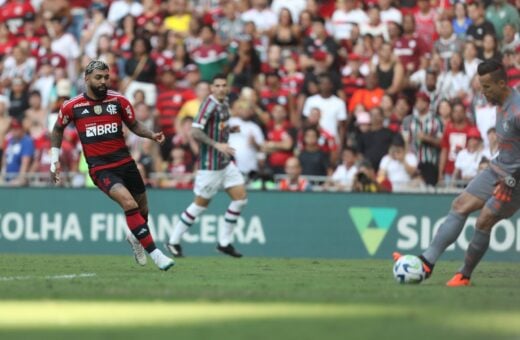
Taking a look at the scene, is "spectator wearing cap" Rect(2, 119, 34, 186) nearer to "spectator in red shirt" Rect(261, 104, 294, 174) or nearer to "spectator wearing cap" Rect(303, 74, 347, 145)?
"spectator in red shirt" Rect(261, 104, 294, 174)

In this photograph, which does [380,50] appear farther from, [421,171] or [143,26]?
[143,26]

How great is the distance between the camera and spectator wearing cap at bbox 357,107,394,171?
24.0 m

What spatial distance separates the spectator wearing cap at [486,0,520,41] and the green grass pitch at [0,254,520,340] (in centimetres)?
824

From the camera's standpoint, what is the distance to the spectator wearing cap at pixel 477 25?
24469 mm

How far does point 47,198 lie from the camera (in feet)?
79.3

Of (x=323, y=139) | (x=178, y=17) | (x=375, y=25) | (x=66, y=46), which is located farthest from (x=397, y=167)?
(x=66, y=46)

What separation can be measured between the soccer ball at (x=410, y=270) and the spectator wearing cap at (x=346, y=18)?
43.5ft

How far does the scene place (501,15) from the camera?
2470 centimetres

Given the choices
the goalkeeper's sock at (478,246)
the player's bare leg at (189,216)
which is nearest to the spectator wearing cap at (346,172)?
the player's bare leg at (189,216)

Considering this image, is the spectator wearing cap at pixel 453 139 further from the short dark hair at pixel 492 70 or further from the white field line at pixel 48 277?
the short dark hair at pixel 492 70

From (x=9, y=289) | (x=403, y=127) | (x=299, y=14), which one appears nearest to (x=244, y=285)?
(x=9, y=289)

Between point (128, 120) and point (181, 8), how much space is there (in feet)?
42.2

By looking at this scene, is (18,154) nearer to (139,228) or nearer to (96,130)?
(96,130)

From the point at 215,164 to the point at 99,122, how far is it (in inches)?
187
